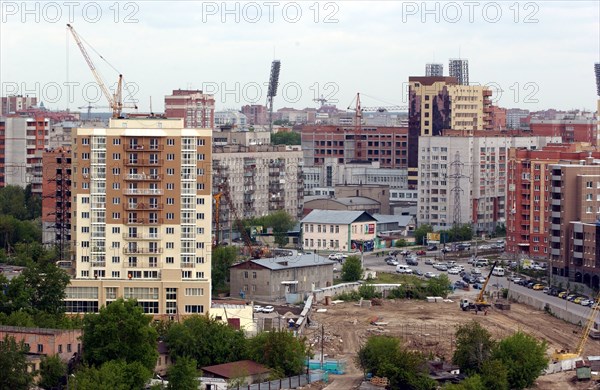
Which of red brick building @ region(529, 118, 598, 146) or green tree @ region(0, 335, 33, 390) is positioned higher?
red brick building @ region(529, 118, 598, 146)

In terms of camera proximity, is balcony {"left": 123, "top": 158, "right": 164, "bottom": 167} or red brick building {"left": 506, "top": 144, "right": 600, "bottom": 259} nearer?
balcony {"left": 123, "top": 158, "right": 164, "bottom": 167}

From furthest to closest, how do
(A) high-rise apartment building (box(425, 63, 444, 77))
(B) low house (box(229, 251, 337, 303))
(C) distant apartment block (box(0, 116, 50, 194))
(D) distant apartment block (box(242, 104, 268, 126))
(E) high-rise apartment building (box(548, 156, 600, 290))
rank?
(D) distant apartment block (box(242, 104, 268, 126)) → (A) high-rise apartment building (box(425, 63, 444, 77)) → (C) distant apartment block (box(0, 116, 50, 194)) → (E) high-rise apartment building (box(548, 156, 600, 290)) → (B) low house (box(229, 251, 337, 303))

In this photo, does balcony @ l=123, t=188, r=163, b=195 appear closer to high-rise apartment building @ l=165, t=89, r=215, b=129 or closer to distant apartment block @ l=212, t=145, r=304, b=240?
Result: distant apartment block @ l=212, t=145, r=304, b=240

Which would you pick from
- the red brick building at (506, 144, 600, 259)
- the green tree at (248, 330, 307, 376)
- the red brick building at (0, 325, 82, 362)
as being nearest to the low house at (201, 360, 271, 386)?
the green tree at (248, 330, 307, 376)

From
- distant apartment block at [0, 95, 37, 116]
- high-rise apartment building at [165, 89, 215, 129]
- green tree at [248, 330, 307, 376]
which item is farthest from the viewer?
distant apartment block at [0, 95, 37, 116]

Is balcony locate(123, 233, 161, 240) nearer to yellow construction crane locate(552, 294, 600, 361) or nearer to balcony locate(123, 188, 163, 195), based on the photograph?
balcony locate(123, 188, 163, 195)

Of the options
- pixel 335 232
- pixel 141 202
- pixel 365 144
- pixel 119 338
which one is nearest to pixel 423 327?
pixel 141 202

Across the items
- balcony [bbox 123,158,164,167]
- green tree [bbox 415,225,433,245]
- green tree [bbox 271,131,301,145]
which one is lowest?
green tree [bbox 415,225,433,245]

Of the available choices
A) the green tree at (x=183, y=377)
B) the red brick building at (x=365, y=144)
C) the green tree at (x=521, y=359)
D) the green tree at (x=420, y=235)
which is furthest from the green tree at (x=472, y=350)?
the red brick building at (x=365, y=144)
